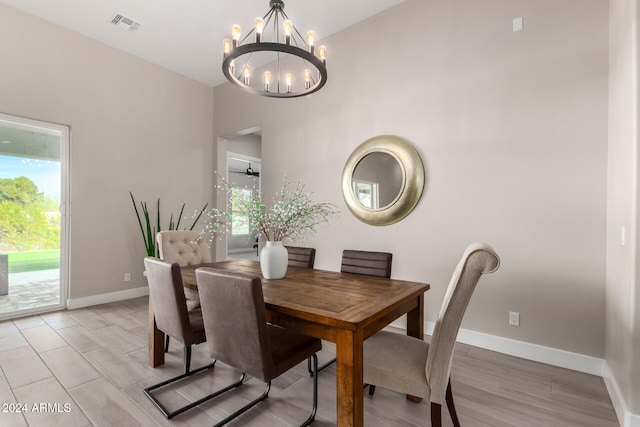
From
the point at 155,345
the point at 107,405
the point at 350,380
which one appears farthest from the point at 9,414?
the point at 350,380

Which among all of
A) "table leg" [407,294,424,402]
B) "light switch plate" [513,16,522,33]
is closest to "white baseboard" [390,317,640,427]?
"table leg" [407,294,424,402]

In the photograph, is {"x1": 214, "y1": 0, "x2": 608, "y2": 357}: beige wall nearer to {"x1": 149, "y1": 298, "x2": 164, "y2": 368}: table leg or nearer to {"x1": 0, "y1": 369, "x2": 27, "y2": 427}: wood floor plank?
{"x1": 149, "y1": 298, "x2": 164, "y2": 368}: table leg

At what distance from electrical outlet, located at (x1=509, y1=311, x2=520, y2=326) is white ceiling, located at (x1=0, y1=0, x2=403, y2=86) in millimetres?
3315

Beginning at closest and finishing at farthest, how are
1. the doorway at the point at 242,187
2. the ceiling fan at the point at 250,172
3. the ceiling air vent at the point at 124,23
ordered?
the ceiling air vent at the point at 124,23
the doorway at the point at 242,187
the ceiling fan at the point at 250,172

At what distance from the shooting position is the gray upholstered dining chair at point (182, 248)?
2.70 m

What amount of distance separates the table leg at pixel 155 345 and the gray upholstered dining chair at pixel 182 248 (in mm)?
260

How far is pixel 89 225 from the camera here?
3.93m

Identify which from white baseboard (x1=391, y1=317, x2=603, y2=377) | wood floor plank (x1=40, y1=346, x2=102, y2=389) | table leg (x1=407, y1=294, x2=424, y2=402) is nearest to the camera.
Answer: table leg (x1=407, y1=294, x2=424, y2=402)

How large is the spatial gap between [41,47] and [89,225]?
216 cm

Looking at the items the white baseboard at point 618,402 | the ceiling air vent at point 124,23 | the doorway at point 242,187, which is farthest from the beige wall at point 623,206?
the doorway at point 242,187

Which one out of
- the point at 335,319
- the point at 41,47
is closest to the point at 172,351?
the point at 335,319

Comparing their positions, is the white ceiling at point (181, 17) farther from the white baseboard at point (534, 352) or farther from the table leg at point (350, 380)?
the white baseboard at point (534, 352)

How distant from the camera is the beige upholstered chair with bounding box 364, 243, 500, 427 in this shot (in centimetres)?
128

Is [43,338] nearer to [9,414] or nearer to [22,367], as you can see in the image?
[22,367]
